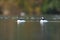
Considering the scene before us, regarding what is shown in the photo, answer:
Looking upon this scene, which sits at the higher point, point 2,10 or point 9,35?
point 2,10

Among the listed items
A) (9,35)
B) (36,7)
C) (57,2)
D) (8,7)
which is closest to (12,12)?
(8,7)

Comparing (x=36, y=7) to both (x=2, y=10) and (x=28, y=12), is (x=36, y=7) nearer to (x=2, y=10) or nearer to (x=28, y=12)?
(x=28, y=12)

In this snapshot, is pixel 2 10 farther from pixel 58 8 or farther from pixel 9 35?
pixel 9 35

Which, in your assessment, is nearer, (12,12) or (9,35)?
(9,35)

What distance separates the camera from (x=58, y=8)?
788cm

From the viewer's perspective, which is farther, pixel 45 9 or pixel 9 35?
pixel 45 9

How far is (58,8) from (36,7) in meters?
0.76

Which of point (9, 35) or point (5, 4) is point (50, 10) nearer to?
point (5, 4)

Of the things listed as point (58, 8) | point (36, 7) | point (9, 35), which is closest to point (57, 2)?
point (58, 8)

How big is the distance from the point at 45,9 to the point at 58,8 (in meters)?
0.45

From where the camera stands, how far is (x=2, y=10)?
8.18 meters

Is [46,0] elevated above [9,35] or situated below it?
above

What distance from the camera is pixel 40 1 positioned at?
8133 millimetres

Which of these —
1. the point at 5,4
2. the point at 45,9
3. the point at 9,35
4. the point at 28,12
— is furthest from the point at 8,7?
the point at 9,35
